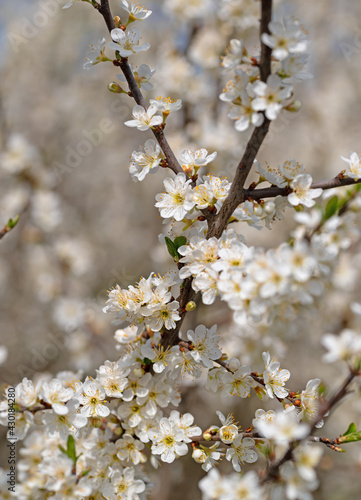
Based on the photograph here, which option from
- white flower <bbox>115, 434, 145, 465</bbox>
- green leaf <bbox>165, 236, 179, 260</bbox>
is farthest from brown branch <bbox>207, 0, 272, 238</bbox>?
white flower <bbox>115, 434, 145, 465</bbox>

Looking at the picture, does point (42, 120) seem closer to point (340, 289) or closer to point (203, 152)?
point (340, 289)

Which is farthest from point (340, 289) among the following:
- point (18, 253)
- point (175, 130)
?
point (18, 253)

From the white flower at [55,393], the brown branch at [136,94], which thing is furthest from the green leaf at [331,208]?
the white flower at [55,393]

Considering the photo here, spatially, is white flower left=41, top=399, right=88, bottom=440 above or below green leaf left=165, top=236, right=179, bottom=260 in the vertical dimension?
below

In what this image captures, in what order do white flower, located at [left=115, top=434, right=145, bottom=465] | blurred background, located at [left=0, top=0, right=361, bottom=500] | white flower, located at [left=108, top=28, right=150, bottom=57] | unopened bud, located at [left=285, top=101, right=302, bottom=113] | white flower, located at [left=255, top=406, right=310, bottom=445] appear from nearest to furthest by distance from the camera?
white flower, located at [left=255, top=406, right=310, bottom=445], unopened bud, located at [left=285, top=101, right=302, bottom=113], white flower, located at [left=108, top=28, right=150, bottom=57], white flower, located at [left=115, top=434, right=145, bottom=465], blurred background, located at [left=0, top=0, right=361, bottom=500]

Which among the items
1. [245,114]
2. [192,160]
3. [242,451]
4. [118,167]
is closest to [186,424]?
[242,451]

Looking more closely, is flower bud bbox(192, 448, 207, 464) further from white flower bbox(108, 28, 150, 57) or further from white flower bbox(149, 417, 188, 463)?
white flower bbox(108, 28, 150, 57)

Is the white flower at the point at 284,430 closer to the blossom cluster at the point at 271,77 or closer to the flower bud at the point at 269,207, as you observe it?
the flower bud at the point at 269,207
